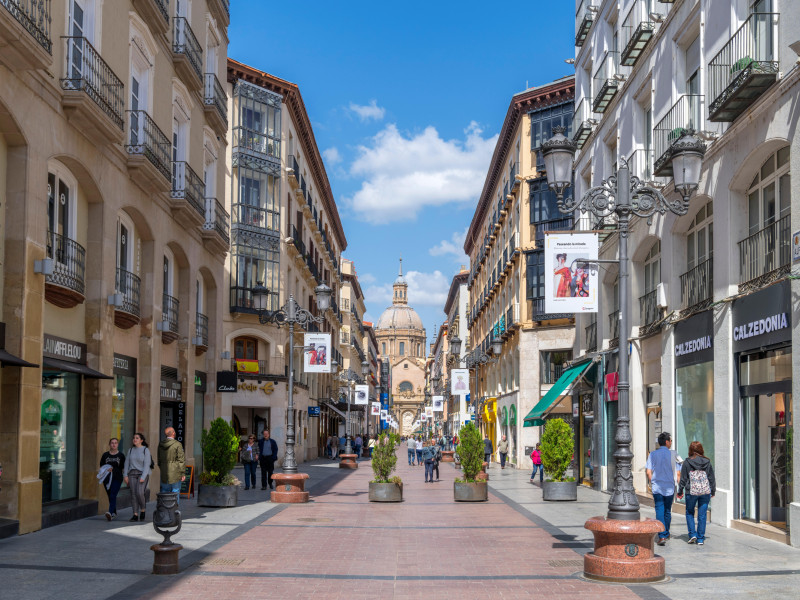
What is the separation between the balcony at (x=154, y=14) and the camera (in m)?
19.8

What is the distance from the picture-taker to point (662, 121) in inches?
770

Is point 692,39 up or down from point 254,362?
up

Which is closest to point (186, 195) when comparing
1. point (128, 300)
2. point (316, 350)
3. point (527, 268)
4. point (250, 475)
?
point (128, 300)

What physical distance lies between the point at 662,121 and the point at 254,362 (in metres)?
24.7

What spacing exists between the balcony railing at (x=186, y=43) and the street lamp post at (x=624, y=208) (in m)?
13.2

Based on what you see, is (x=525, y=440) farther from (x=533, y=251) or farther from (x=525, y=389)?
(x=533, y=251)

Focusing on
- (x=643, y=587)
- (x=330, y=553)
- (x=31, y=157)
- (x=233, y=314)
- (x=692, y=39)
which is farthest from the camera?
(x=233, y=314)

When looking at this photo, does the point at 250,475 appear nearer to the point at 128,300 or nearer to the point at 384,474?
the point at 384,474

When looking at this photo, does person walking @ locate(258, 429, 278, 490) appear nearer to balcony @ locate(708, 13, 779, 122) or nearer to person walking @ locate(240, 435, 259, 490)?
person walking @ locate(240, 435, 259, 490)

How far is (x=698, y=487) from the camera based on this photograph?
13406 mm

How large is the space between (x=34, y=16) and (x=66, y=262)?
14.6 feet

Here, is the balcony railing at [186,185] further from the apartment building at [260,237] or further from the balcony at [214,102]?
the apartment building at [260,237]

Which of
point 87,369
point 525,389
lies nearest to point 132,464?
point 87,369

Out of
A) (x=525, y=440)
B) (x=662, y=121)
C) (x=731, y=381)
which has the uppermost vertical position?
(x=662, y=121)
